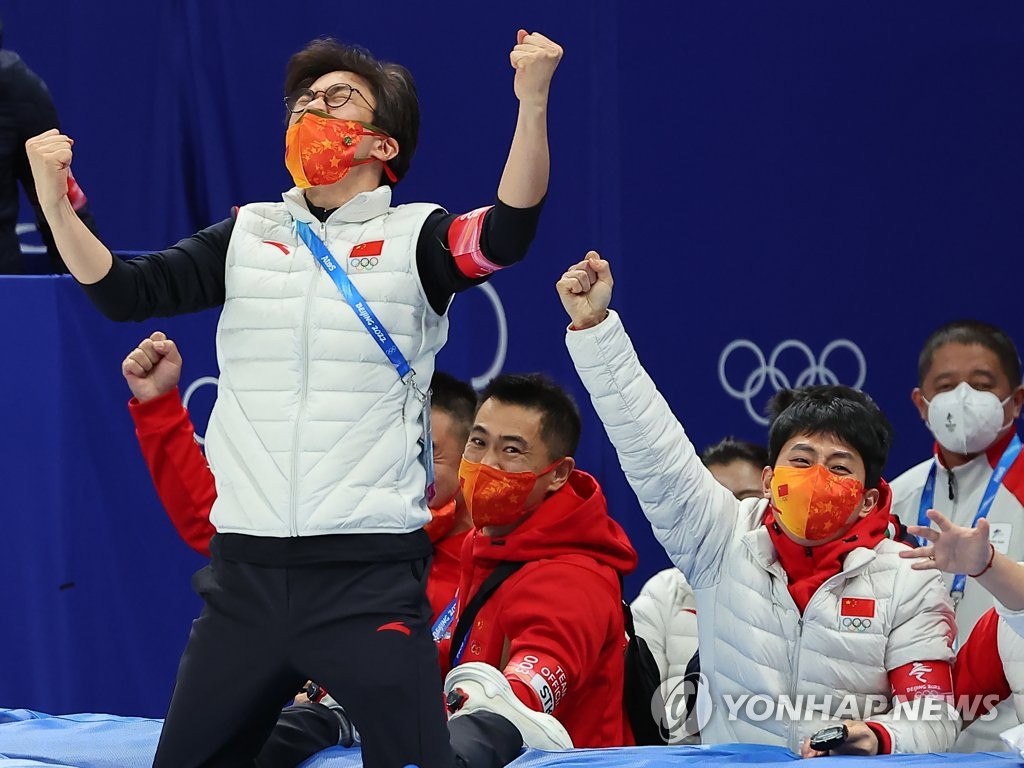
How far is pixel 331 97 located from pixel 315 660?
0.99 metres

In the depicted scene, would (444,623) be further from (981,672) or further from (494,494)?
(981,672)

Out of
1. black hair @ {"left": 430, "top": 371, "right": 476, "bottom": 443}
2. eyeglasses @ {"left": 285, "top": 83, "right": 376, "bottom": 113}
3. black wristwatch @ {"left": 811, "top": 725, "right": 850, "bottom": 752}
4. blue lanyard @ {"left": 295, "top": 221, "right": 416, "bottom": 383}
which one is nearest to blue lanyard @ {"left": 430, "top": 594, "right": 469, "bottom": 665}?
black hair @ {"left": 430, "top": 371, "right": 476, "bottom": 443}

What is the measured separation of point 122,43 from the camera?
577 cm

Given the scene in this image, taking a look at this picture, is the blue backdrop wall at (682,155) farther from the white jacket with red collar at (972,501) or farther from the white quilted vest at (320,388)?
the white quilted vest at (320,388)

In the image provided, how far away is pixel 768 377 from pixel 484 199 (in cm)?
127

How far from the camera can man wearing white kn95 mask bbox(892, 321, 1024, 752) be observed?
421 centimetres

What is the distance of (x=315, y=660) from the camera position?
251cm

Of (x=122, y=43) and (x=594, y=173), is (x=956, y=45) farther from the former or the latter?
(x=122, y=43)

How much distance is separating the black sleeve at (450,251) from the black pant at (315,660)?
486 millimetres

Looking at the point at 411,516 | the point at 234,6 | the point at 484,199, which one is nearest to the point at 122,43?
the point at 234,6

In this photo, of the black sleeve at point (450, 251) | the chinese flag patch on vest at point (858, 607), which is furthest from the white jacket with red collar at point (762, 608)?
the black sleeve at point (450, 251)

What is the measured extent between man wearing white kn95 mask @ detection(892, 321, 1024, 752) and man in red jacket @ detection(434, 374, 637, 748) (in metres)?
1.13

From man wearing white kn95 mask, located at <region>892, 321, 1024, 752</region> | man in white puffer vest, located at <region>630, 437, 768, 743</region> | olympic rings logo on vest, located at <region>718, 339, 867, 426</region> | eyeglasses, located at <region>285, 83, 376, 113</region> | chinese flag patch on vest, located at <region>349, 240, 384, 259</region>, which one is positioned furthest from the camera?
olympic rings logo on vest, located at <region>718, 339, 867, 426</region>

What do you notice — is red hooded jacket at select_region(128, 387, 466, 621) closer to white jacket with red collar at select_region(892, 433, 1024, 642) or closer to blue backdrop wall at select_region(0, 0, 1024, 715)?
white jacket with red collar at select_region(892, 433, 1024, 642)
